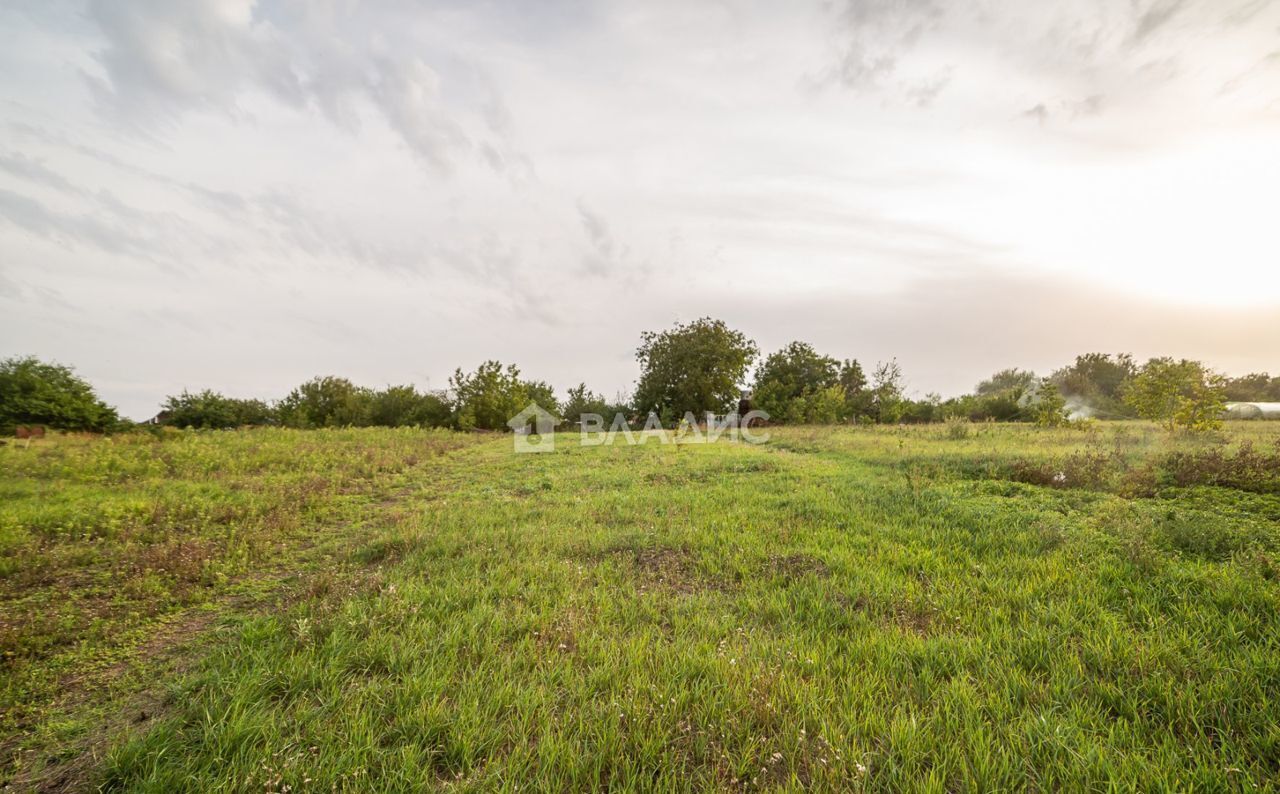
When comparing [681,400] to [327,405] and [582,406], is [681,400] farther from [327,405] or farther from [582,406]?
[327,405]

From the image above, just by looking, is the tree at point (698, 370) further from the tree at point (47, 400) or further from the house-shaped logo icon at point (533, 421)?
the tree at point (47, 400)

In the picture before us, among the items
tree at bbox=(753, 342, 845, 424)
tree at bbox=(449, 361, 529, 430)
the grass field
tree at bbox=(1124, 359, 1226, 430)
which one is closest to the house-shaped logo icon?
tree at bbox=(449, 361, 529, 430)

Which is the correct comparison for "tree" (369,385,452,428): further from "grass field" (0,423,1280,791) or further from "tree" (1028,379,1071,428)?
"tree" (1028,379,1071,428)

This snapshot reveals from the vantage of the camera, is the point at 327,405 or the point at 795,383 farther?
the point at 795,383

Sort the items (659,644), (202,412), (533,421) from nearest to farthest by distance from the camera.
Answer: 1. (659,644)
2. (202,412)
3. (533,421)

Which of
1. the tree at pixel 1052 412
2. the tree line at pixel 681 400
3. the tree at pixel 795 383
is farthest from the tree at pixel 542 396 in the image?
the tree at pixel 1052 412

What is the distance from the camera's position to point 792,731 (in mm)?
2766

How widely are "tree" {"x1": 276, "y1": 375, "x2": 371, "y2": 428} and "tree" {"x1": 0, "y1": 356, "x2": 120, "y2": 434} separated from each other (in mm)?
13798

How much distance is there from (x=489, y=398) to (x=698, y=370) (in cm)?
1717

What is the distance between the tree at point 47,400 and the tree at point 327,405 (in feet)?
45.3

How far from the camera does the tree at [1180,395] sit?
13.2 metres

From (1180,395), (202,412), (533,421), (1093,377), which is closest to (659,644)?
(1180,395)

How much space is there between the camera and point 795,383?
41844 millimetres

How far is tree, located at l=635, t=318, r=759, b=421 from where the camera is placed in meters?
38.7
